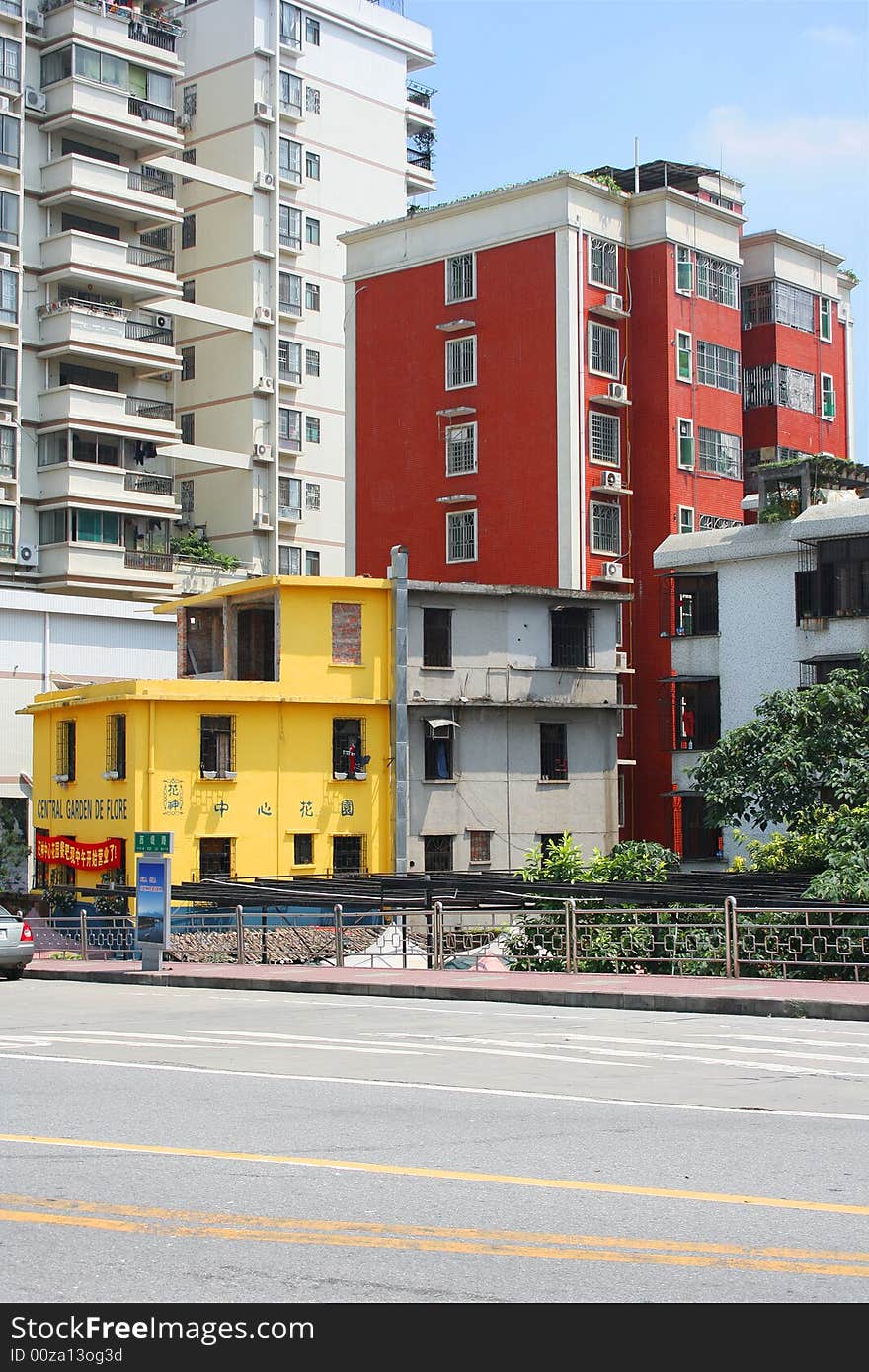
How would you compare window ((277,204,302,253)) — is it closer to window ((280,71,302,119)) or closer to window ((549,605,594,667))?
window ((280,71,302,119))

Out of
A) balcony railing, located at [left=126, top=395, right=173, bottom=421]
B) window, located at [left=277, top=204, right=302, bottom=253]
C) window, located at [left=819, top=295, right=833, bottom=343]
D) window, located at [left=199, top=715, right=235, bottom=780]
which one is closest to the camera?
window, located at [left=199, top=715, right=235, bottom=780]

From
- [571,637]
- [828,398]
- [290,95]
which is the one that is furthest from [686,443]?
[290,95]

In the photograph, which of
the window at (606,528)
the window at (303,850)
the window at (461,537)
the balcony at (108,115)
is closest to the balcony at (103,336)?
the balcony at (108,115)

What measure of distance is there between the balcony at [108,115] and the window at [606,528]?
77.3ft

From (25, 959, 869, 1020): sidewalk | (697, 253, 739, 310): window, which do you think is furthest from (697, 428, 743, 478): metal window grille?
(25, 959, 869, 1020): sidewalk

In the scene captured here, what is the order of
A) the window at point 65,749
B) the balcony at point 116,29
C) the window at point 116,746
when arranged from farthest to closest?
the balcony at point 116,29, the window at point 65,749, the window at point 116,746

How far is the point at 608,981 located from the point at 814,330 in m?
47.2

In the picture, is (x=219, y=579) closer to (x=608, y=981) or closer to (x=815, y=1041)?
(x=608, y=981)

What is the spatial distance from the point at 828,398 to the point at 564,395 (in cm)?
1590

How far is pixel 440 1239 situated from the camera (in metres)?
6.87

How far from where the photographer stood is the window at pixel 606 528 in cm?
5275

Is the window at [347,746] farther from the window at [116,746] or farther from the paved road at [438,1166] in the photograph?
the paved road at [438,1166]

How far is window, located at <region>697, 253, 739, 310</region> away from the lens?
182 feet

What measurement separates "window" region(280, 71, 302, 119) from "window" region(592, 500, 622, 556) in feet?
88.6
